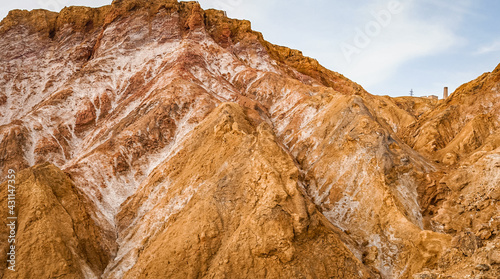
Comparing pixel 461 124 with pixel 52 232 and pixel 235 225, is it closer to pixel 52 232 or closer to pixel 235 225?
pixel 235 225

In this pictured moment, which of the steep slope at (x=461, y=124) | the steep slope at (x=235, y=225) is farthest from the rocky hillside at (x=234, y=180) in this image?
the steep slope at (x=461, y=124)

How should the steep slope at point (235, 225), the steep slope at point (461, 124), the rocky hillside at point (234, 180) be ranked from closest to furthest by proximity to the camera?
1. the steep slope at point (235, 225)
2. the rocky hillside at point (234, 180)
3. the steep slope at point (461, 124)

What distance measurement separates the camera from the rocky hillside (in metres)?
A: 20.4

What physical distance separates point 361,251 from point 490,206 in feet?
31.1

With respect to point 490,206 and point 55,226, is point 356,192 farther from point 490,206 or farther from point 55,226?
point 55,226

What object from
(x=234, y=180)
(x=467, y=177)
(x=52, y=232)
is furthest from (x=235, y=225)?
(x=467, y=177)

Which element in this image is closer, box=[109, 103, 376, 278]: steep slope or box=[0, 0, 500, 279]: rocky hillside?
box=[109, 103, 376, 278]: steep slope

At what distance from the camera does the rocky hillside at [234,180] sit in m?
20.4

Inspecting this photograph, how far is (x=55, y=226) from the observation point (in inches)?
890

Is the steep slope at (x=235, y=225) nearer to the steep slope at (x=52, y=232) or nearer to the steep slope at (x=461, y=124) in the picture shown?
the steep slope at (x=52, y=232)

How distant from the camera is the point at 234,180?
23.9 m

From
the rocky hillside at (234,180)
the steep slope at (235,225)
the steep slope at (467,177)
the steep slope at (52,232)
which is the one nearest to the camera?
the steep slope at (467,177)

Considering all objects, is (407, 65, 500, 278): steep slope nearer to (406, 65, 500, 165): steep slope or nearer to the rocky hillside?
(406, 65, 500, 165): steep slope

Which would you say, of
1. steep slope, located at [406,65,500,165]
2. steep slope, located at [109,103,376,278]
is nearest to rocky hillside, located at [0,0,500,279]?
steep slope, located at [109,103,376,278]
